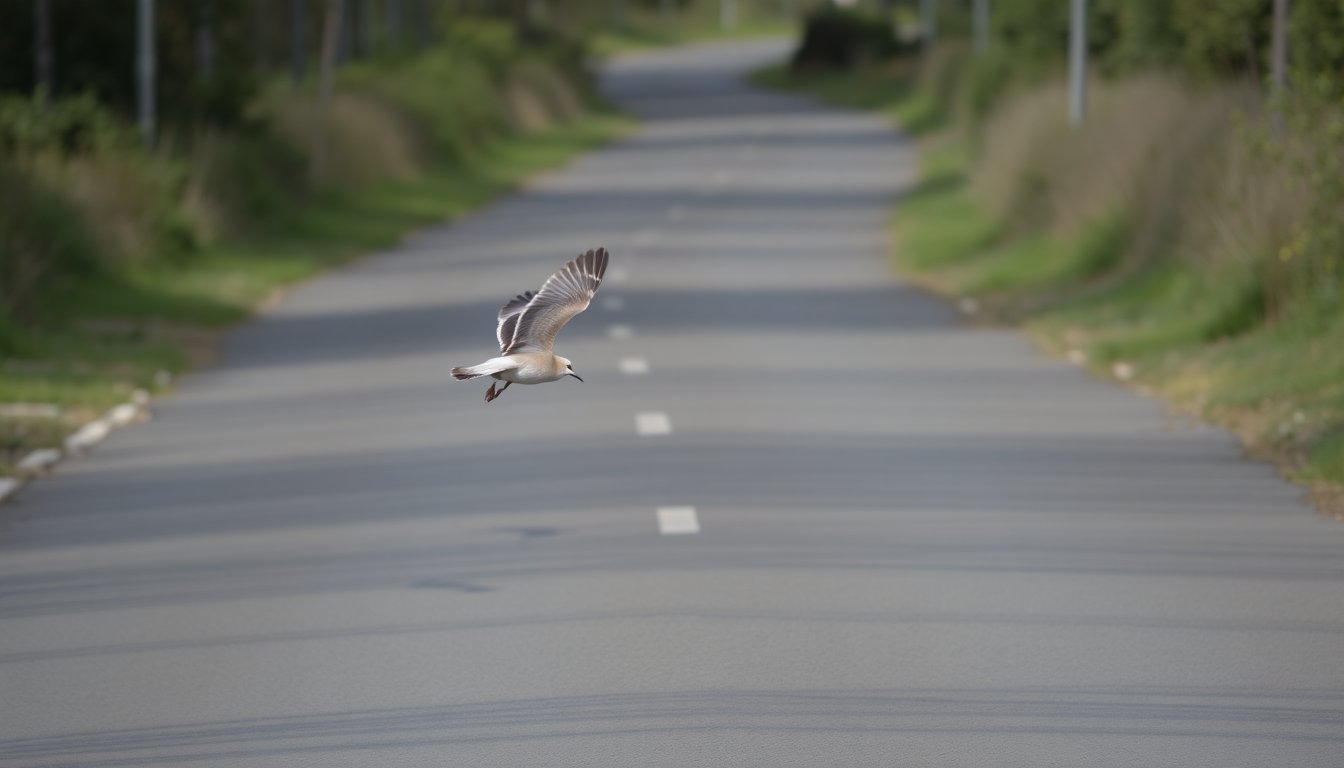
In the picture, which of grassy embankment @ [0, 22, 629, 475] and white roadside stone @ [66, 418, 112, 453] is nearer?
white roadside stone @ [66, 418, 112, 453]

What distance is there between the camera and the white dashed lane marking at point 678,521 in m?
13.1

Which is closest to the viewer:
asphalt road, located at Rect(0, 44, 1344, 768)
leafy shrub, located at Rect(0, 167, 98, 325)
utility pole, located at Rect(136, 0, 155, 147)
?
asphalt road, located at Rect(0, 44, 1344, 768)

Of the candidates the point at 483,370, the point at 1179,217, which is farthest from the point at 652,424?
the point at 1179,217

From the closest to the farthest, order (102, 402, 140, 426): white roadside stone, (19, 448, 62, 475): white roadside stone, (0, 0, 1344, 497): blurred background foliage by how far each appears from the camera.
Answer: (19, 448, 62, 475): white roadside stone, (102, 402, 140, 426): white roadside stone, (0, 0, 1344, 497): blurred background foliage

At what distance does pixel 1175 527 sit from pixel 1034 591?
210cm

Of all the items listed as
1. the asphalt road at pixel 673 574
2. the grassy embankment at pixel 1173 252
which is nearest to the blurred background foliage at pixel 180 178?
the asphalt road at pixel 673 574

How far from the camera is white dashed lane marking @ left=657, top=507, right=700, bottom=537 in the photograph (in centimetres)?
1310

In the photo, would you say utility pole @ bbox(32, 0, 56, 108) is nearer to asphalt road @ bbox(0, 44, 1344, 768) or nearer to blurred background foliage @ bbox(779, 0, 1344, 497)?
asphalt road @ bbox(0, 44, 1344, 768)

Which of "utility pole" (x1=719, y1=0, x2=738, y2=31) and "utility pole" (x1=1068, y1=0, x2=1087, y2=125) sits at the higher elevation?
"utility pole" (x1=1068, y1=0, x2=1087, y2=125)

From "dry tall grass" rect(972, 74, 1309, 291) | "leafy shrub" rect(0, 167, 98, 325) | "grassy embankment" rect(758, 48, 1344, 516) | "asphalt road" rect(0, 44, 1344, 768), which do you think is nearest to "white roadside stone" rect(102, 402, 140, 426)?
"asphalt road" rect(0, 44, 1344, 768)

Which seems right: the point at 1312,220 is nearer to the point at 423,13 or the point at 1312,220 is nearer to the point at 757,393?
the point at 757,393

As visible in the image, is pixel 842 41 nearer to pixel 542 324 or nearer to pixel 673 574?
pixel 673 574

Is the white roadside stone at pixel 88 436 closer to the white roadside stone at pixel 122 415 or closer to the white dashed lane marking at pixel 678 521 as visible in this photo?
the white roadside stone at pixel 122 415

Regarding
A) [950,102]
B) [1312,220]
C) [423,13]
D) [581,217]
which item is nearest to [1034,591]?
[1312,220]
